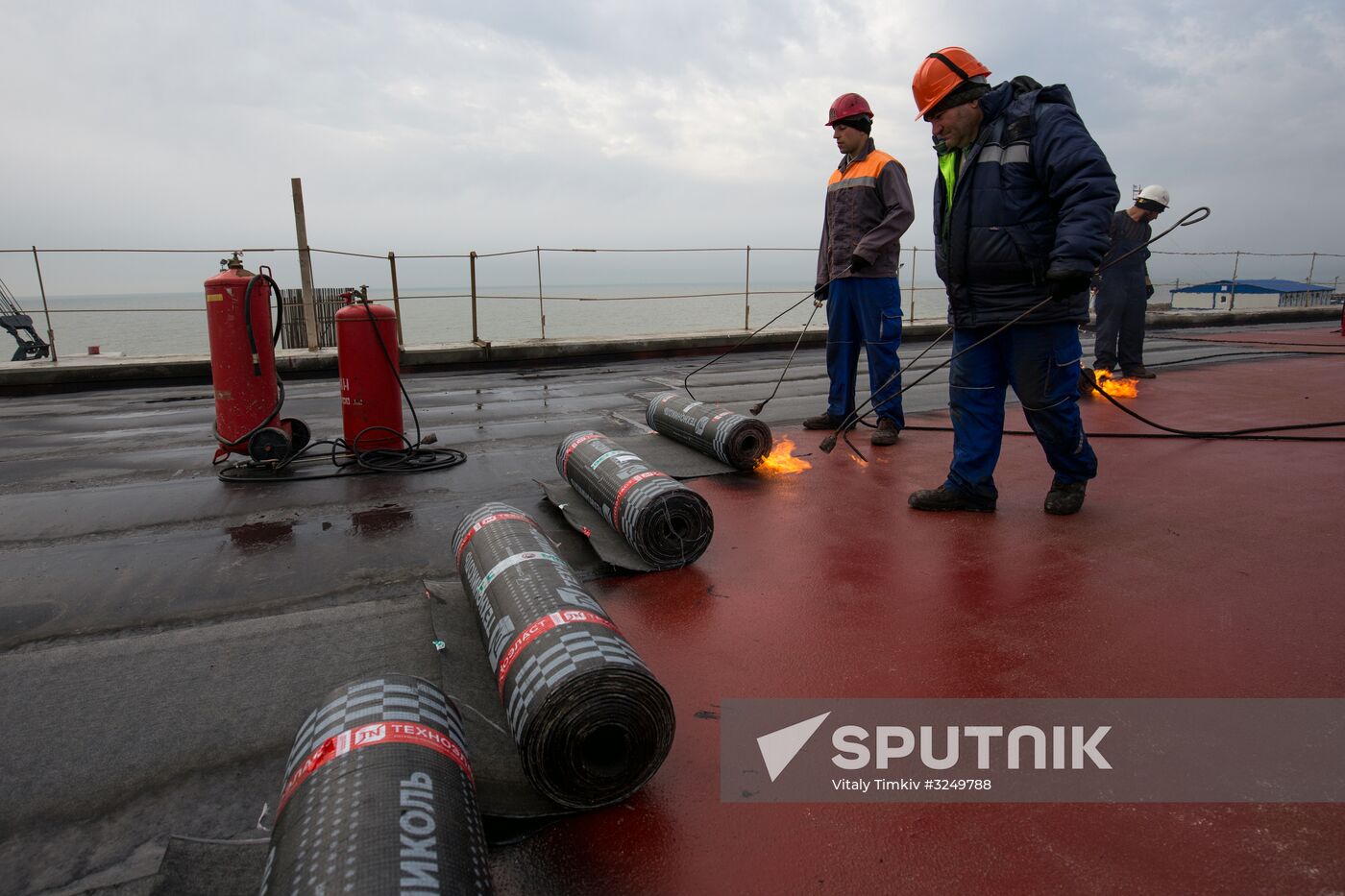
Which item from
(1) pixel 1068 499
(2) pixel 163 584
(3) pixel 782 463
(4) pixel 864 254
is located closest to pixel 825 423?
(3) pixel 782 463

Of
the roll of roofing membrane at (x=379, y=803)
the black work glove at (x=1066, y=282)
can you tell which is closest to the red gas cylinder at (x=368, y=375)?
the roll of roofing membrane at (x=379, y=803)

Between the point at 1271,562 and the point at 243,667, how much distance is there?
4.32m

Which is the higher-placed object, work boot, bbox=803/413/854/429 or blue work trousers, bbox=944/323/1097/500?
blue work trousers, bbox=944/323/1097/500

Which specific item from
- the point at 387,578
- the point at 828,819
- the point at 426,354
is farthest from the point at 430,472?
the point at 426,354

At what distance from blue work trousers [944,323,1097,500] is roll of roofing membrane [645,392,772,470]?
1.34m

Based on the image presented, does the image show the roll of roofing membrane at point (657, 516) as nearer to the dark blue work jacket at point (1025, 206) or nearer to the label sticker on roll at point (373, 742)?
→ the label sticker on roll at point (373, 742)

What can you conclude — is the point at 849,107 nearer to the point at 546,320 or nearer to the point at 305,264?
the point at 305,264

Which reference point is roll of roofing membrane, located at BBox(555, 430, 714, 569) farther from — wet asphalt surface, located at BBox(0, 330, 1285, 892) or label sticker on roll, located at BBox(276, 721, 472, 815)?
label sticker on roll, located at BBox(276, 721, 472, 815)

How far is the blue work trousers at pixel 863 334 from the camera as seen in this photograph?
5.83 metres

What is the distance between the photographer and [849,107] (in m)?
5.74

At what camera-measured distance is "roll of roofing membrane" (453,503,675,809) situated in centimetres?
196

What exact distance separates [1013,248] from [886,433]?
7.68ft

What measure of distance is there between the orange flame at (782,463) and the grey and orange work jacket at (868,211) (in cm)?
151

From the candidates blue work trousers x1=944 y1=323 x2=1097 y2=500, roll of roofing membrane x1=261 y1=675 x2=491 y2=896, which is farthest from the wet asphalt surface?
blue work trousers x1=944 y1=323 x2=1097 y2=500
